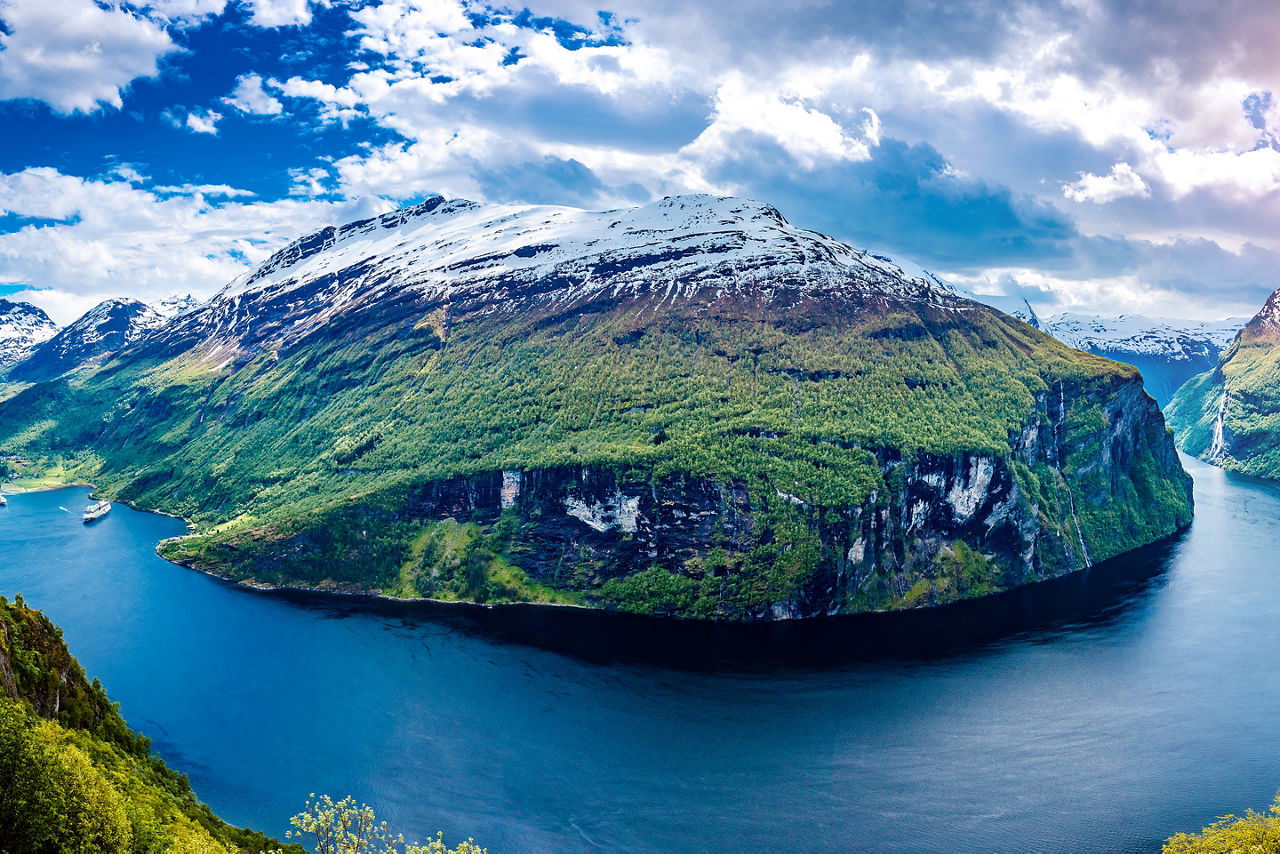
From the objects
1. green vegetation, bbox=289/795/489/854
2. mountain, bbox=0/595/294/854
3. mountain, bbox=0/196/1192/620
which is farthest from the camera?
mountain, bbox=0/196/1192/620

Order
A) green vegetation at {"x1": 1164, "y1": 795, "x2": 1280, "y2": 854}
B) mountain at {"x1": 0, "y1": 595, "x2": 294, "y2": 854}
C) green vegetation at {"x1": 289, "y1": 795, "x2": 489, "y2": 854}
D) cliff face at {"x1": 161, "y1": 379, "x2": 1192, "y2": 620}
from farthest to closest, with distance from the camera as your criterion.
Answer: cliff face at {"x1": 161, "y1": 379, "x2": 1192, "y2": 620} < green vegetation at {"x1": 1164, "y1": 795, "x2": 1280, "y2": 854} < green vegetation at {"x1": 289, "y1": 795, "x2": 489, "y2": 854} < mountain at {"x1": 0, "y1": 595, "x2": 294, "y2": 854}

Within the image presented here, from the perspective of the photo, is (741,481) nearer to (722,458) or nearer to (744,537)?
(722,458)

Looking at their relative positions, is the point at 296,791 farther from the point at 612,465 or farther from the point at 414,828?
the point at 612,465

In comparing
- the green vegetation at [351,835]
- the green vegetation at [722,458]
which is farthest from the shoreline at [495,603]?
the green vegetation at [351,835]

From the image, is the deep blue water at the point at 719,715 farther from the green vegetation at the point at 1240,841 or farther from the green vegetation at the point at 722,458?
the green vegetation at the point at 1240,841

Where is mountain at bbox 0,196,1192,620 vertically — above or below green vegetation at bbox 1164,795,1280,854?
above

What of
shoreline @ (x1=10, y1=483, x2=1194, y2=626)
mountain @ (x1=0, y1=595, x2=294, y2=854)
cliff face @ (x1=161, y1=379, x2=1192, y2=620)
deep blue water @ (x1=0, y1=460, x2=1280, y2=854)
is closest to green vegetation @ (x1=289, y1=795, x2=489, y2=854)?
deep blue water @ (x1=0, y1=460, x2=1280, y2=854)

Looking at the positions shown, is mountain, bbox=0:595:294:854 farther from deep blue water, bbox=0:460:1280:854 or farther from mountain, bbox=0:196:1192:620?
mountain, bbox=0:196:1192:620
